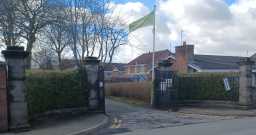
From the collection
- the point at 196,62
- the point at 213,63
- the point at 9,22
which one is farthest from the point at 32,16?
the point at 213,63

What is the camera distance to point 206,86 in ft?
76.5

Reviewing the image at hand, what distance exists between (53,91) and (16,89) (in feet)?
8.49

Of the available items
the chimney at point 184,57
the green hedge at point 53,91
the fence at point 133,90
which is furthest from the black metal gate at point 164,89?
the chimney at point 184,57

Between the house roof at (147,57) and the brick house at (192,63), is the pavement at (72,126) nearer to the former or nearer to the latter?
the brick house at (192,63)

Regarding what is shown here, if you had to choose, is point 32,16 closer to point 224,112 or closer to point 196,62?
point 224,112

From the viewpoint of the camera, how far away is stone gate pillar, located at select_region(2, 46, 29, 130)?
44.4ft

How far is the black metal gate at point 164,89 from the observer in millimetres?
22578

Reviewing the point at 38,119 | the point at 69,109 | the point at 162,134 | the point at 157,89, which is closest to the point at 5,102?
the point at 38,119

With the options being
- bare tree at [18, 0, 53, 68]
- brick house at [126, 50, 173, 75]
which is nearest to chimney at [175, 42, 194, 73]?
brick house at [126, 50, 173, 75]

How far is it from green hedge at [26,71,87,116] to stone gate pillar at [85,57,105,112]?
0.35m

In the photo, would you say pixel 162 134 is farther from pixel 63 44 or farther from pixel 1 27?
pixel 63 44

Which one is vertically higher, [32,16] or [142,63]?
[32,16]

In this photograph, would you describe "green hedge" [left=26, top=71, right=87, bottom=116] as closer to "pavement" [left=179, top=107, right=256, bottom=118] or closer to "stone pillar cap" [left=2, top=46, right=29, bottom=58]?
"stone pillar cap" [left=2, top=46, right=29, bottom=58]

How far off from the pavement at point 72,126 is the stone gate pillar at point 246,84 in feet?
27.8
